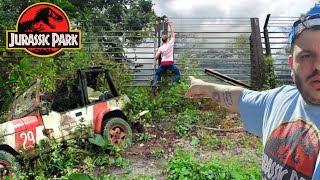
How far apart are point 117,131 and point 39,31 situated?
3032 millimetres

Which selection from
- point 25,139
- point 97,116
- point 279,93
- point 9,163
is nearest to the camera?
point 279,93

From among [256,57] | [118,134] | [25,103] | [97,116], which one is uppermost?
[256,57]

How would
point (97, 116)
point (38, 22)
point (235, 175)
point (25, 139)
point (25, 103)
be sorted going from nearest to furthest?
point (235, 175) < point (25, 139) < point (25, 103) < point (97, 116) < point (38, 22)

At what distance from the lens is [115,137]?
653 centimetres

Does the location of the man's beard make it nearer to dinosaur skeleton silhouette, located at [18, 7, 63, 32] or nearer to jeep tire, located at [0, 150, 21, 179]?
jeep tire, located at [0, 150, 21, 179]

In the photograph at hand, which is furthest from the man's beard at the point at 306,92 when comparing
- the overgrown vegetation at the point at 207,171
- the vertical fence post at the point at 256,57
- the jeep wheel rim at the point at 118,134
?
the vertical fence post at the point at 256,57

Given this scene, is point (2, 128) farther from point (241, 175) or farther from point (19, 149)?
point (241, 175)

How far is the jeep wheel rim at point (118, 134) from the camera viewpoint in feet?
21.3

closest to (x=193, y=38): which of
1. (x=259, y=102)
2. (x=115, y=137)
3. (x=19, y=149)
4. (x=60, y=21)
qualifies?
(x=60, y=21)

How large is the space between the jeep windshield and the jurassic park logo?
6.75ft

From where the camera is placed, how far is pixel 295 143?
1328mm

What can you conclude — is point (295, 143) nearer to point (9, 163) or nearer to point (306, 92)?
point (306, 92)

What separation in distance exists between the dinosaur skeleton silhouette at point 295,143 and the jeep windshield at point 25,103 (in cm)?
488

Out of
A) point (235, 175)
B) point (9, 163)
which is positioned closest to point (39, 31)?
point (9, 163)
